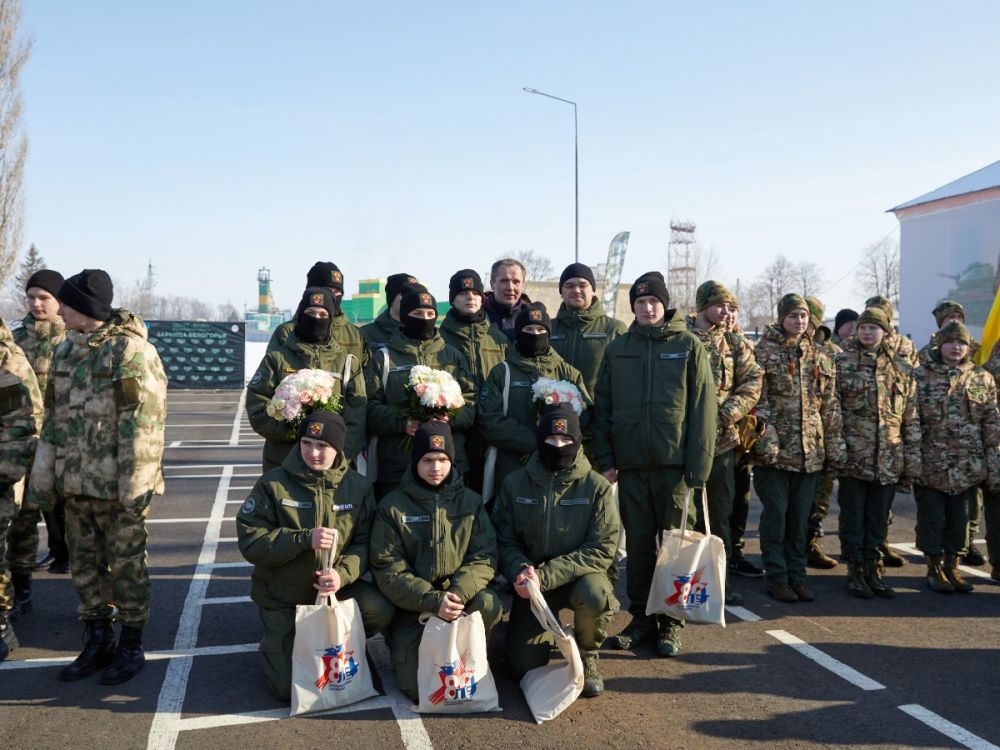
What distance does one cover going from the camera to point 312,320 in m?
5.33

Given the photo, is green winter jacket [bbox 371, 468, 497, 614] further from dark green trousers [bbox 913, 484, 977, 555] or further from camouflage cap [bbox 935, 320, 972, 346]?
camouflage cap [bbox 935, 320, 972, 346]

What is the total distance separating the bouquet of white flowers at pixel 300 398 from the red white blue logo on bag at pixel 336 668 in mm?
1407

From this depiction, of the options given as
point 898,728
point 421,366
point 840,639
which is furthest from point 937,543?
point 421,366

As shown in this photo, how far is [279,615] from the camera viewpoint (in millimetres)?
4598

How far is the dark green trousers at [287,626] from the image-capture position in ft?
14.5

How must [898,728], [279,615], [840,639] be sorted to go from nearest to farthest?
1. [898,728]
2. [279,615]
3. [840,639]

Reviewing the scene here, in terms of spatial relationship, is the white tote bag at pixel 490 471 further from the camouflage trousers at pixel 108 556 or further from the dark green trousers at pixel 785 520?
the dark green trousers at pixel 785 520

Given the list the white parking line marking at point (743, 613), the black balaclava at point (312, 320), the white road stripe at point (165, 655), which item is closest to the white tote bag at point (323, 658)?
the white road stripe at point (165, 655)

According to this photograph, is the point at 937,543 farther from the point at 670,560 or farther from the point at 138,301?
the point at 138,301

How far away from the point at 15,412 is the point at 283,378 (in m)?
1.92

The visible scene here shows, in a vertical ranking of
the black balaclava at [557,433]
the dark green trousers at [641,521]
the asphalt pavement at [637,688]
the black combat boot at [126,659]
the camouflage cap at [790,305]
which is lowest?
the asphalt pavement at [637,688]

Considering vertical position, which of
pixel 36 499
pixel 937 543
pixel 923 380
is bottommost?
pixel 937 543

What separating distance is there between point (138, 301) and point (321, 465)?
124 metres

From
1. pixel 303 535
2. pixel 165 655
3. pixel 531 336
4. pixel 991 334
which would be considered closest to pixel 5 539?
pixel 165 655
